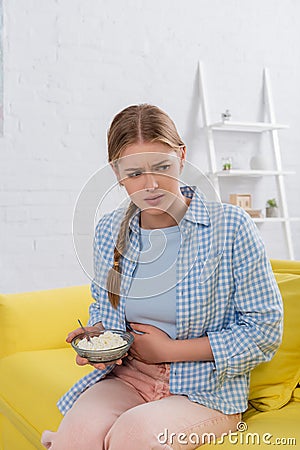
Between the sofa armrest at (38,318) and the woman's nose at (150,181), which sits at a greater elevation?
the woman's nose at (150,181)

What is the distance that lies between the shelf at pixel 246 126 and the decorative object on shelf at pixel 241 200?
444mm

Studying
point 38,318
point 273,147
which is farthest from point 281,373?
point 273,147

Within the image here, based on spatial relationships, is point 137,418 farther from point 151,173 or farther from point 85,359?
point 151,173

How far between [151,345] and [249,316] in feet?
0.75

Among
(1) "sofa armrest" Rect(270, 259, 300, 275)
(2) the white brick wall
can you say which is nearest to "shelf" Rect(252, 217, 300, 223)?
(2) the white brick wall

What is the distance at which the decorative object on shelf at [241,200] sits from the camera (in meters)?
4.03

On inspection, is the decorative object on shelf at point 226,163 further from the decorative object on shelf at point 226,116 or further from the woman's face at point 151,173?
the woman's face at point 151,173

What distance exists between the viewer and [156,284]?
1.45 m

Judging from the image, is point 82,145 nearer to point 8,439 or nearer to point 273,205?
point 273,205

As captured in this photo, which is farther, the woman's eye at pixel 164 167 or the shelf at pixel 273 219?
the shelf at pixel 273 219

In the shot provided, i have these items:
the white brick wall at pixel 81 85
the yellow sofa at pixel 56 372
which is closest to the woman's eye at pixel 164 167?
the yellow sofa at pixel 56 372

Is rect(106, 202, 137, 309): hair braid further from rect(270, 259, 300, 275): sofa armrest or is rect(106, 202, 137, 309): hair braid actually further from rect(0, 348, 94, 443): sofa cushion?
rect(270, 259, 300, 275): sofa armrest

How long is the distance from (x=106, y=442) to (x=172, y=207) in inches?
21.7

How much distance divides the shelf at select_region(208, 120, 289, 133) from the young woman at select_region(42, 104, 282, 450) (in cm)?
244
